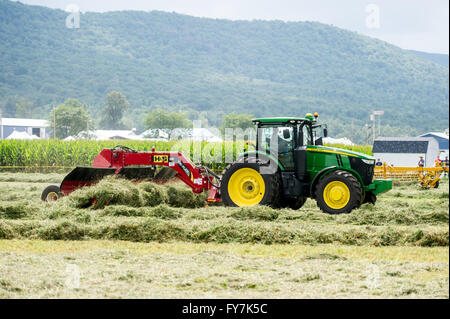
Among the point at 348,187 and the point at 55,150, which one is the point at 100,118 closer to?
the point at 55,150

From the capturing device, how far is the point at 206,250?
8.09 meters

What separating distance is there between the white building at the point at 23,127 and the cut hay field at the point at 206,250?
303 ft

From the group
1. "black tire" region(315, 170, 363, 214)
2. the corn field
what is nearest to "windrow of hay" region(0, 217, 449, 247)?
"black tire" region(315, 170, 363, 214)

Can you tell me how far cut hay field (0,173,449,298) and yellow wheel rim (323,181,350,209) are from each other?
0.34m

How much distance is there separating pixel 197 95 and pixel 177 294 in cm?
12314

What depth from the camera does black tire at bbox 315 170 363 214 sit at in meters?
11.4

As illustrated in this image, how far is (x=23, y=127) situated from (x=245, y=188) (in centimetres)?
9968

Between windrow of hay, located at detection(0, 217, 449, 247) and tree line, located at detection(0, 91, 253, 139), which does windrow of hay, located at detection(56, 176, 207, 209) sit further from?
tree line, located at detection(0, 91, 253, 139)

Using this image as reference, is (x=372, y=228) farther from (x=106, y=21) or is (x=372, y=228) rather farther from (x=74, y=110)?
(x=106, y=21)

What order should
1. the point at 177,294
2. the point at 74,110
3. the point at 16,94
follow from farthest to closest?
1. the point at 16,94
2. the point at 74,110
3. the point at 177,294

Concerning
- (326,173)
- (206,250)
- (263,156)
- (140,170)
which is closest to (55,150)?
(140,170)

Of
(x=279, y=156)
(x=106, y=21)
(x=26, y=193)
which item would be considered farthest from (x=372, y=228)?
(x=106, y=21)

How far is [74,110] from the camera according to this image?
109m

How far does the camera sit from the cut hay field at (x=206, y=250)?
19.3ft
